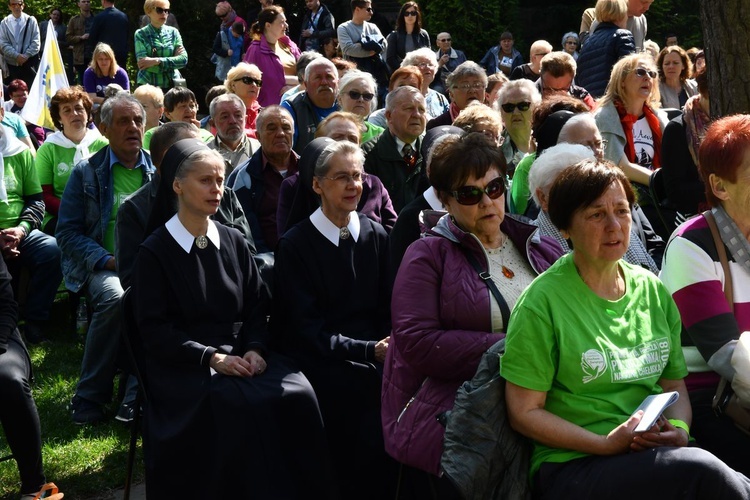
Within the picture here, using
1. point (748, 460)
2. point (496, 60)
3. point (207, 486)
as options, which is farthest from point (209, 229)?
point (496, 60)

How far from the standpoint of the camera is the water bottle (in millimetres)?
7715

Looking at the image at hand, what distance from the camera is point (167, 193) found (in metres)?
5.02

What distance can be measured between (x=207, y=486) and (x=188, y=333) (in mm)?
724

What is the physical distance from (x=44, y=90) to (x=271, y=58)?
281 centimetres

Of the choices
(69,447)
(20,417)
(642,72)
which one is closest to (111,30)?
(642,72)

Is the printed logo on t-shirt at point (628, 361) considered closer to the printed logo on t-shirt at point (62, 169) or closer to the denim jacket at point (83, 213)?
the denim jacket at point (83, 213)

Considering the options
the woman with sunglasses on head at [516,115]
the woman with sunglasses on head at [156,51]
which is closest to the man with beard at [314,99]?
the woman with sunglasses on head at [516,115]

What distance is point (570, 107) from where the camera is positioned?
18.9 feet

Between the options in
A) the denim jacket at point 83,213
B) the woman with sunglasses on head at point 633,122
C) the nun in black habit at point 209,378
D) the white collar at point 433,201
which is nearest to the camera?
the nun in black habit at point 209,378

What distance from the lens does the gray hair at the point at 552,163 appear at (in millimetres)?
4598

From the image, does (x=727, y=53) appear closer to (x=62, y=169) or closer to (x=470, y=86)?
(x=470, y=86)

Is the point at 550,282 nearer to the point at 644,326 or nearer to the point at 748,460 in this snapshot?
the point at 644,326

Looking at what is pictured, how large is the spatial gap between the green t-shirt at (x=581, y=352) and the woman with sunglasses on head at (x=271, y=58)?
326 inches

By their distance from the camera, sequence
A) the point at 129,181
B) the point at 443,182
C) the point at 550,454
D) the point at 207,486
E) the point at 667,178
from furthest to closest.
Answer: the point at 129,181
the point at 667,178
the point at 207,486
the point at 443,182
the point at 550,454
